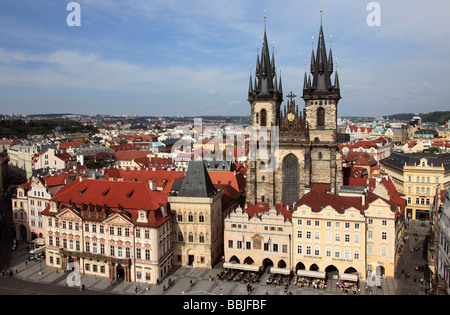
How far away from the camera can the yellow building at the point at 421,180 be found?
8644cm

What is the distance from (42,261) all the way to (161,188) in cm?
2304

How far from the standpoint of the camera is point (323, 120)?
2862 inches

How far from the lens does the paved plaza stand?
51.2 m

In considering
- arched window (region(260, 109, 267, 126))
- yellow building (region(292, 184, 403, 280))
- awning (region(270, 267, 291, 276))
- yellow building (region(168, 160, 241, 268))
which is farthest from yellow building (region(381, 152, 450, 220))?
A: yellow building (region(168, 160, 241, 268))

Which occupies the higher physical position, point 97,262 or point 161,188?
point 161,188

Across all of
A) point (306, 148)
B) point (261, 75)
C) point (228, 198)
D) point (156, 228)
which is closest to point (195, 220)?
point (156, 228)

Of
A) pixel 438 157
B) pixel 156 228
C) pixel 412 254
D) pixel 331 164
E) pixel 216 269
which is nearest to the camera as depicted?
pixel 156 228

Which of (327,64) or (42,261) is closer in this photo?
(42,261)

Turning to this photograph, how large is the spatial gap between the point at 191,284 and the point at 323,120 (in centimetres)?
3875

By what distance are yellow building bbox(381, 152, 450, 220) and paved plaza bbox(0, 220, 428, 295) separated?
28.5m

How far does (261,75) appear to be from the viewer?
76.1 m
